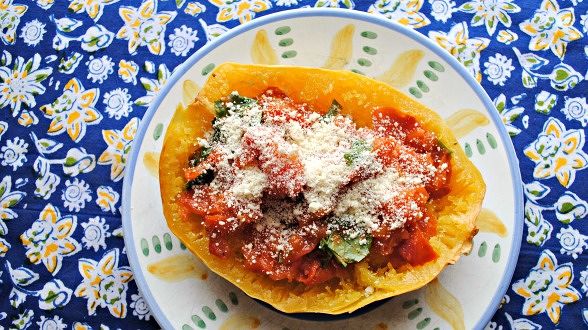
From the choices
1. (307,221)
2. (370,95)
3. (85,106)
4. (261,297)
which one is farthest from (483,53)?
(85,106)

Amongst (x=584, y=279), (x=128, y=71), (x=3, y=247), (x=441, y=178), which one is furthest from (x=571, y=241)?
(x=3, y=247)

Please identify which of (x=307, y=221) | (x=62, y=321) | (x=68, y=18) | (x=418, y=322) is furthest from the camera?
(x=68, y=18)

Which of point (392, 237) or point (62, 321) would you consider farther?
point (62, 321)

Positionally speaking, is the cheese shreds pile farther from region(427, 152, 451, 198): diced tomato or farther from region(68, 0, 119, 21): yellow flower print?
region(68, 0, 119, 21): yellow flower print

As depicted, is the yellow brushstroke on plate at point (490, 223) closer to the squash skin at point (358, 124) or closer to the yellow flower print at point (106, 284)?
the squash skin at point (358, 124)

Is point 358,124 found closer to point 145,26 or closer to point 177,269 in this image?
point 177,269

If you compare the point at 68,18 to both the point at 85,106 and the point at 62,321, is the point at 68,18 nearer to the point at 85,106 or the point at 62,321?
the point at 85,106

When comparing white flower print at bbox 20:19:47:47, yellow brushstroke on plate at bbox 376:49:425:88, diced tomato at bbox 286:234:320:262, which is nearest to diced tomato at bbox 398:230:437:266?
diced tomato at bbox 286:234:320:262
